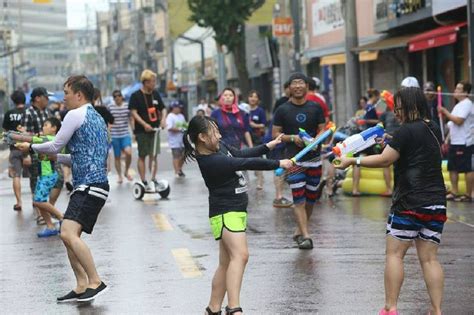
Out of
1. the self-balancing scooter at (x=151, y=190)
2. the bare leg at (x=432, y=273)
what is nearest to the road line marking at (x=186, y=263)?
the bare leg at (x=432, y=273)

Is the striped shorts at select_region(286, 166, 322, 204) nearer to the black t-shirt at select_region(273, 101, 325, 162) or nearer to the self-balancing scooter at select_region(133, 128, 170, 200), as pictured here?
the black t-shirt at select_region(273, 101, 325, 162)

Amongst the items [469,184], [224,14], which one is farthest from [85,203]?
[224,14]

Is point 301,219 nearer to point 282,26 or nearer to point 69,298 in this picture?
point 69,298

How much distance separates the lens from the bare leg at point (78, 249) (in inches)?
330

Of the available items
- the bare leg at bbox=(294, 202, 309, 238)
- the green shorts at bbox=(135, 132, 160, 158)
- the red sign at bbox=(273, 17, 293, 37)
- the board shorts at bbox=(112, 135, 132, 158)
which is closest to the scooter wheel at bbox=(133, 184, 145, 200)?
the green shorts at bbox=(135, 132, 160, 158)

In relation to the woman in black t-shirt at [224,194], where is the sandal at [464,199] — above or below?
below

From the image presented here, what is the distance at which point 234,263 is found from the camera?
7.22 metres

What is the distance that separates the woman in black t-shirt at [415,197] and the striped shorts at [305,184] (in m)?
→ 3.43

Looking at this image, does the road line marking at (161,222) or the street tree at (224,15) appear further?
the street tree at (224,15)

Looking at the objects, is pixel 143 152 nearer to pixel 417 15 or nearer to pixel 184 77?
pixel 417 15

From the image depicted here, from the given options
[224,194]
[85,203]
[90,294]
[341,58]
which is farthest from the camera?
[341,58]

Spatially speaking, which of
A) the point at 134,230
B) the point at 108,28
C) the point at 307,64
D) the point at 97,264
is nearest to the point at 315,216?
the point at 134,230

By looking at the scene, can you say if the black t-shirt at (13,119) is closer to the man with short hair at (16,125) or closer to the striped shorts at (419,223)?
the man with short hair at (16,125)

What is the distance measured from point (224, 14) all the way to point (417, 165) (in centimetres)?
3327
